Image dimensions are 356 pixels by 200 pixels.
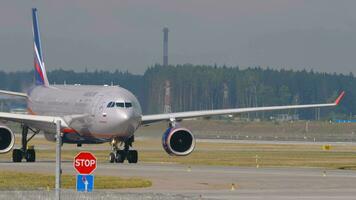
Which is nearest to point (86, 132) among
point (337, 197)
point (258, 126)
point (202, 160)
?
point (202, 160)

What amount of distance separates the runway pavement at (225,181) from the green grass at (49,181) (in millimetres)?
1026

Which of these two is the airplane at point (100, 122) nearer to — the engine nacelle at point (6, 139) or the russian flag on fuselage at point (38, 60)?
the engine nacelle at point (6, 139)

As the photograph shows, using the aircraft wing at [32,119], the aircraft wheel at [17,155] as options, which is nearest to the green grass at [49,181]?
the aircraft wing at [32,119]

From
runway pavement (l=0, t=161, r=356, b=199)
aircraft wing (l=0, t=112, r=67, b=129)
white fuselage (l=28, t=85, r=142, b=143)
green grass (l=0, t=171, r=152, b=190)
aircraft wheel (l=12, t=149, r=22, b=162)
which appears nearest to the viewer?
runway pavement (l=0, t=161, r=356, b=199)

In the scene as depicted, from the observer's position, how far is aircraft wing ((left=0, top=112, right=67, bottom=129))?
212ft

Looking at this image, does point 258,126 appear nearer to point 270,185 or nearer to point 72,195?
point 270,185

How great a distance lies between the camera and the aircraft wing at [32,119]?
64.8 meters

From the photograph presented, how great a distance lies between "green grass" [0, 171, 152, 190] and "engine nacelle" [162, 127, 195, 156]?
1406 centimetres

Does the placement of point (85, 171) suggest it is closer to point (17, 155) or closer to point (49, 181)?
point (49, 181)

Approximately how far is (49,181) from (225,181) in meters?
7.37

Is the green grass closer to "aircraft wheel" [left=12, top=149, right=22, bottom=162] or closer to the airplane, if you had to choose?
the airplane

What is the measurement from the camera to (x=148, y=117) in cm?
6756

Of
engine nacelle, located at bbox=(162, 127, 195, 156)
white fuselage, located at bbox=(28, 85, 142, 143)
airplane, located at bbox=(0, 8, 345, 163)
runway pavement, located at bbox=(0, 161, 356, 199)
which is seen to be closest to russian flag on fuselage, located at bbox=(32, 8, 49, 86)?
white fuselage, located at bbox=(28, 85, 142, 143)

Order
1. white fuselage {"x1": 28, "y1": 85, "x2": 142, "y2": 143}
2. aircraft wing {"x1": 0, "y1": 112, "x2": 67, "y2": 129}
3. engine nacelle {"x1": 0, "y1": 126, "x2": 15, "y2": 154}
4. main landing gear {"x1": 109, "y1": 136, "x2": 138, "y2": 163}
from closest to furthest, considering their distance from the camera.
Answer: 1. engine nacelle {"x1": 0, "y1": 126, "x2": 15, "y2": 154}
2. white fuselage {"x1": 28, "y1": 85, "x2": 142, "y2": 143}
3. aircraft wing {"x1": 0, "y1": 112, "x2": 67, "y2": 129}
4. main landing gear {"x1": 109, "y1": 136, "x2": 138, "y2": 163}
